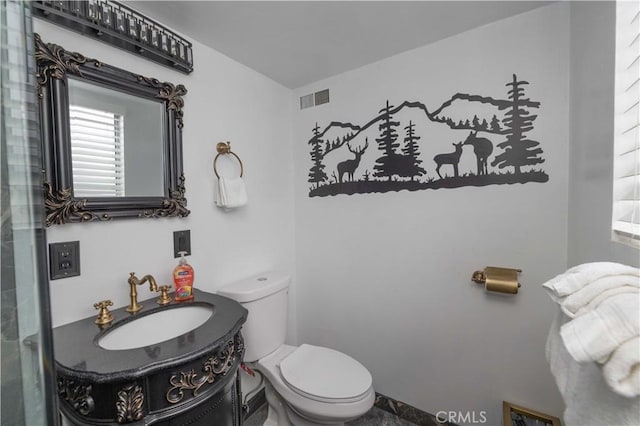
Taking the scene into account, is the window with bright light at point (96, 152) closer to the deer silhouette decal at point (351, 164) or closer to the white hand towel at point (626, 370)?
the deer silhouette decal at point (351, 164)

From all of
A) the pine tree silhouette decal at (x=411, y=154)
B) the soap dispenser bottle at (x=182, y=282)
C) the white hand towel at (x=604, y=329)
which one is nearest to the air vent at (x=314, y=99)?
the pine tree silhouette decal at (x=411, y=154)

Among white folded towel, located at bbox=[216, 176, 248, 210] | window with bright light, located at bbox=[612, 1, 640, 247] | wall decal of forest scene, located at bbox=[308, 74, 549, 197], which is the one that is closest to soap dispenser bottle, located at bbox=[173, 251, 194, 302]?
white folded towel, located at bbox=[216, 176, 248, 210]

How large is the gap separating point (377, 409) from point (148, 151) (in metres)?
2.01

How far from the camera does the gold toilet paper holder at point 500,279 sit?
1.22 metres

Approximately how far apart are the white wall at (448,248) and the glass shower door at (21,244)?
1.49 m

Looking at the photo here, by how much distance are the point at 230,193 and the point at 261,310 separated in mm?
677

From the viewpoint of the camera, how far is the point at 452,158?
141cm

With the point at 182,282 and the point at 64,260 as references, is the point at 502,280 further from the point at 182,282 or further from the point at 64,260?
the point at 64,260

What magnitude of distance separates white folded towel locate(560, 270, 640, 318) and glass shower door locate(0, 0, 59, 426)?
94 centimetres

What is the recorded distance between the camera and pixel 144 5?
111 centimetres

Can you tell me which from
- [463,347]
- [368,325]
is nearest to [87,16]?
[368,325]

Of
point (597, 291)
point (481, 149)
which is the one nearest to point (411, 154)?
point (481, 149)

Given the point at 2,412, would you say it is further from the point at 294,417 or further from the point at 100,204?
the point at 294,417

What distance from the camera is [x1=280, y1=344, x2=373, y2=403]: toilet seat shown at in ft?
3.80
